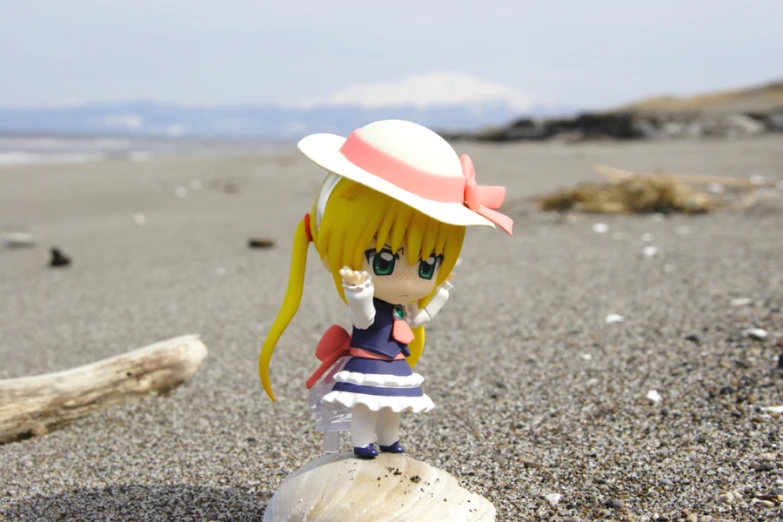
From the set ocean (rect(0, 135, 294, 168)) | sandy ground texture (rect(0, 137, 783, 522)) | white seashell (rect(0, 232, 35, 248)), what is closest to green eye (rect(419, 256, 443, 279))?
sandy ground texture (rect(0, 137, 783, 522))

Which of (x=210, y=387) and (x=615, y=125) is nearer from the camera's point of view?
(x=210, y=387)

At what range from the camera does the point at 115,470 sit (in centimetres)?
317

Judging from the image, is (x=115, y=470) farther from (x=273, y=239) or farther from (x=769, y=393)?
(x=273, y=239)

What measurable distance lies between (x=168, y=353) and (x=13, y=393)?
2.52ft

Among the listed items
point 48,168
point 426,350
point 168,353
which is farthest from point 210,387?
point 48,168

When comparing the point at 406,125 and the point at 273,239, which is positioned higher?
the point at 406,125

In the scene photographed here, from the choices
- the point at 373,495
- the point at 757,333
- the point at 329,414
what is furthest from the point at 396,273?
the point at 757,333

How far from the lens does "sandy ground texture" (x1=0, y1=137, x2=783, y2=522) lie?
2.86 meters

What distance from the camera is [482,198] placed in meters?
2.54

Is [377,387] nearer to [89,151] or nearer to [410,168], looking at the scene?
[410,168]

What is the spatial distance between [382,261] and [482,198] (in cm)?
41

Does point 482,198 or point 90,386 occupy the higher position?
point 482,198

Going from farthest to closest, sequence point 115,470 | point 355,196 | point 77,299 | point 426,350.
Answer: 1. point 77,299
2. point 426,350
3. point 115,470
4. point 355,196

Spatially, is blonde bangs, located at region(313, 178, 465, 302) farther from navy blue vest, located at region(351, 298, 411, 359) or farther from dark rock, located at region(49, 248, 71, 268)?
dark rock, located at region(49, 248, 71, 268)
